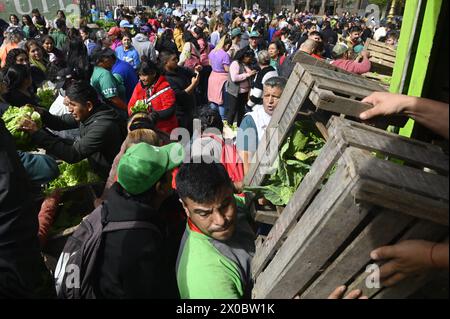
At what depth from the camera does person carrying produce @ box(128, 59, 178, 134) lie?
4.92 metres

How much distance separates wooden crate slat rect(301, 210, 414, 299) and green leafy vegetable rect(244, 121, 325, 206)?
611 millimetres

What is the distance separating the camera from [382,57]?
4.47 metres

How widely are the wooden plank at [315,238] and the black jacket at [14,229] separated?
157 centimetres

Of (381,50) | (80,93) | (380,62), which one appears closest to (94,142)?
(80,93)

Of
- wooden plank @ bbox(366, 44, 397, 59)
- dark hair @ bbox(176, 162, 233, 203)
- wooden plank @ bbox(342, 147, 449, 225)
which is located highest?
wooden plank @ bbox(342, 147, 449, 225)

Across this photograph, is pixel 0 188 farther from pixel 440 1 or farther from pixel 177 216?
pixel 440 1

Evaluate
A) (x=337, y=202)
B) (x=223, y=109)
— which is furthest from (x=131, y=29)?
(x=337, y=202)

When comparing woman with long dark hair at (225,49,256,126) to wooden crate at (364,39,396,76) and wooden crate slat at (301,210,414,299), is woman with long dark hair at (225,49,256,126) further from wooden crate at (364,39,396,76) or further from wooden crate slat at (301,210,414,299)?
wooden crate slat at (301,210,414,299)

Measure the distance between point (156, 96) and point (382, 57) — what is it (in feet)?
9.71

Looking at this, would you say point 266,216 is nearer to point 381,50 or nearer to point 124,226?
point 124,226

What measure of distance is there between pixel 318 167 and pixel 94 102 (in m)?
3.00

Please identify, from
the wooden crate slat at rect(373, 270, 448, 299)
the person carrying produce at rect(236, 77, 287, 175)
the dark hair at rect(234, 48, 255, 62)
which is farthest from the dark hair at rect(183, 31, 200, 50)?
the wooden crate slat at rect(373, 270, 448, 299)

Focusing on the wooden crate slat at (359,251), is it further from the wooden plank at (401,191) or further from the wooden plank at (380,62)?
the wooden plank at (380,62)
